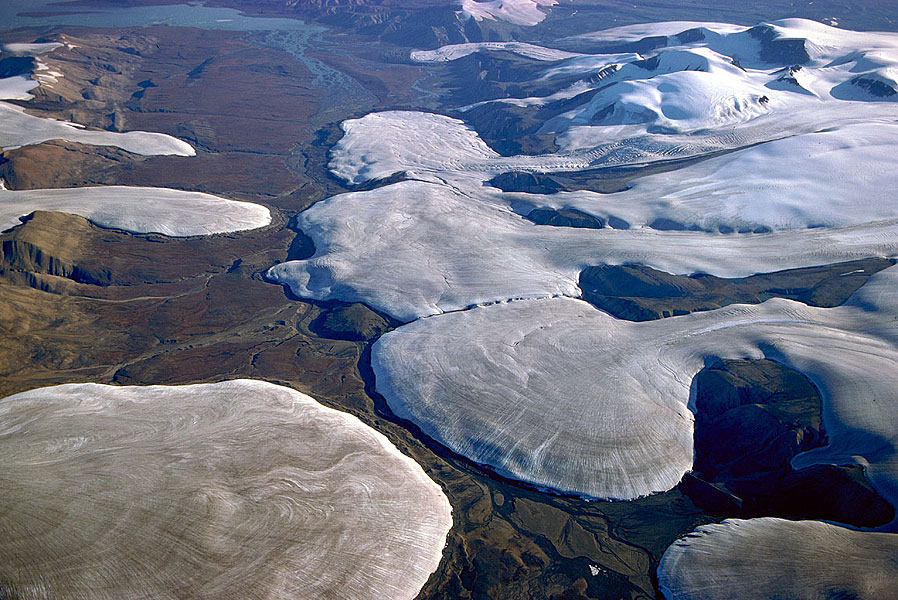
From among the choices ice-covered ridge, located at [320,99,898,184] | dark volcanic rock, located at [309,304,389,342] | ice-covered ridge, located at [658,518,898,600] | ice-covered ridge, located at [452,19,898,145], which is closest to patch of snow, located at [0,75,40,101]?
ice-covered ridge, located at [320,99,898,184]

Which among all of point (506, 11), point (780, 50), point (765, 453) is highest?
point (780, 50)

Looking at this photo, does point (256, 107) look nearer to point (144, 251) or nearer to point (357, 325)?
point (144, 251)

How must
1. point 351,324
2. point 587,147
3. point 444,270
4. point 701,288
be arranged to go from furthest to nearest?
point 587,147
point 444,270
point 701,288
point 351,324

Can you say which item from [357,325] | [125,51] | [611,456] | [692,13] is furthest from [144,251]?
[692,13]

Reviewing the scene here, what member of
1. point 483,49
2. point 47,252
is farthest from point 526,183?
point 483,49

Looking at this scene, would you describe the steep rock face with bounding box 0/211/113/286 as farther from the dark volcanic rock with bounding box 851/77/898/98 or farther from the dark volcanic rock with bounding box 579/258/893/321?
the dark volcanic rock with bounding box 851/77/898/98

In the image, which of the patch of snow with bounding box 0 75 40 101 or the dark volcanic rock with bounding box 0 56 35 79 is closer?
the patch of snow with bounding box 0 75 40 101

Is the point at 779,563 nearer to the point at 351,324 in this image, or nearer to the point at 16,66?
the point at 351,324
